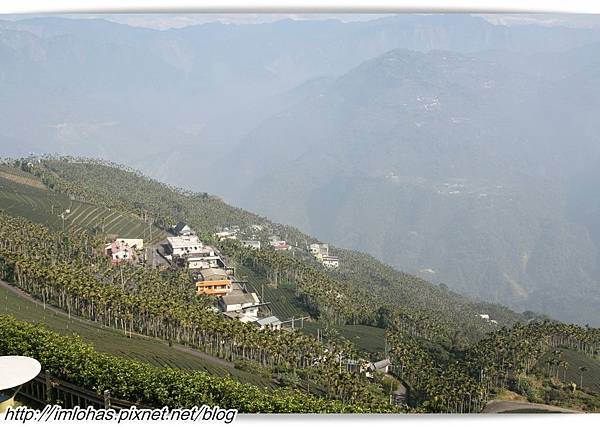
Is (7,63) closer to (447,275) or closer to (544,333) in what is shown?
(447,275)

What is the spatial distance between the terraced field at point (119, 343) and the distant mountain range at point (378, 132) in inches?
976

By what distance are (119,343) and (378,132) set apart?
67.1 meters

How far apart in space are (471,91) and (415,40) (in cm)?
2957

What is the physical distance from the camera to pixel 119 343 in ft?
24.5

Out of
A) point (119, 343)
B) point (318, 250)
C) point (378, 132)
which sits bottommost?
point (318, 250)

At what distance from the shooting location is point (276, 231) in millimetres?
26953

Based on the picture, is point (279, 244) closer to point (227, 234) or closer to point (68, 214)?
point (227, 234)

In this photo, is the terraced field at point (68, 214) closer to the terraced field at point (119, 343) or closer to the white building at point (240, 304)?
the white building at point (240, 304)

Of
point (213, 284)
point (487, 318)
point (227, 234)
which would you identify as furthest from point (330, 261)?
point (213, 284)

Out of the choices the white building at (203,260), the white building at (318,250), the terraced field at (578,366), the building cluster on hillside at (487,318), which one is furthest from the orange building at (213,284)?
the white building at (318,250)

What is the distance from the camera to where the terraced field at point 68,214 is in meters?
15.1

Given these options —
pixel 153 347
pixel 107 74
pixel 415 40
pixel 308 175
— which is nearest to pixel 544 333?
pixel 153 347

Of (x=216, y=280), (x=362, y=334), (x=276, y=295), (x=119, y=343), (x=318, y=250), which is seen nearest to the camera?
(x=119, y=343)

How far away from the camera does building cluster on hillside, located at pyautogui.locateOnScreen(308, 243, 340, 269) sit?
22677mm
